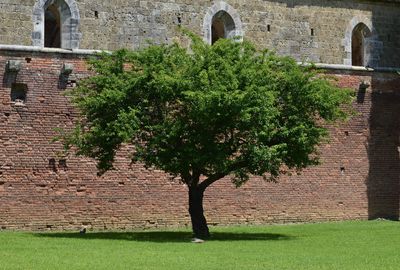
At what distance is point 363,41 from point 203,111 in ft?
34.2

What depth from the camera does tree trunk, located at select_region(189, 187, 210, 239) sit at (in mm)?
20109

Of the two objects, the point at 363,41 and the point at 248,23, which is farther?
the point at 363,41

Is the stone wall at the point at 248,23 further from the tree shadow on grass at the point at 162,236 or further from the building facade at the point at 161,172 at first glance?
the tree shadow on grass at the point at 162,236

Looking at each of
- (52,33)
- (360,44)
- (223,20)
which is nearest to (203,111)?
(223,20)

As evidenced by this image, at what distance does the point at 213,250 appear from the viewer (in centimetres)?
1650

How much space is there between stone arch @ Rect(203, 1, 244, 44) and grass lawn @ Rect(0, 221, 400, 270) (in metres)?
5.64

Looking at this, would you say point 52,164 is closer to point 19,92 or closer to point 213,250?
point 19,92

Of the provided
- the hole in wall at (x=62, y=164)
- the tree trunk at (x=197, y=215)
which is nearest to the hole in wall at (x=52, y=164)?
the hole in wall at (x=62, y=164)

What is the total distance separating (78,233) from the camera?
843 inches

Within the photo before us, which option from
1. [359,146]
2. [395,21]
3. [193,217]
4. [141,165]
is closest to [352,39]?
[395,21]

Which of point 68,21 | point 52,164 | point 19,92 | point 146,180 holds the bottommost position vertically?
point 146,180

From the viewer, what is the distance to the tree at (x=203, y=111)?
19.0 m

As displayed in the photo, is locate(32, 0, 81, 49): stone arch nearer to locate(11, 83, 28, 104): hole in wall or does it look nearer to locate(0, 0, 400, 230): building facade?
locate(0, 0, 400, 230): building facade

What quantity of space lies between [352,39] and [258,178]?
226 inches
